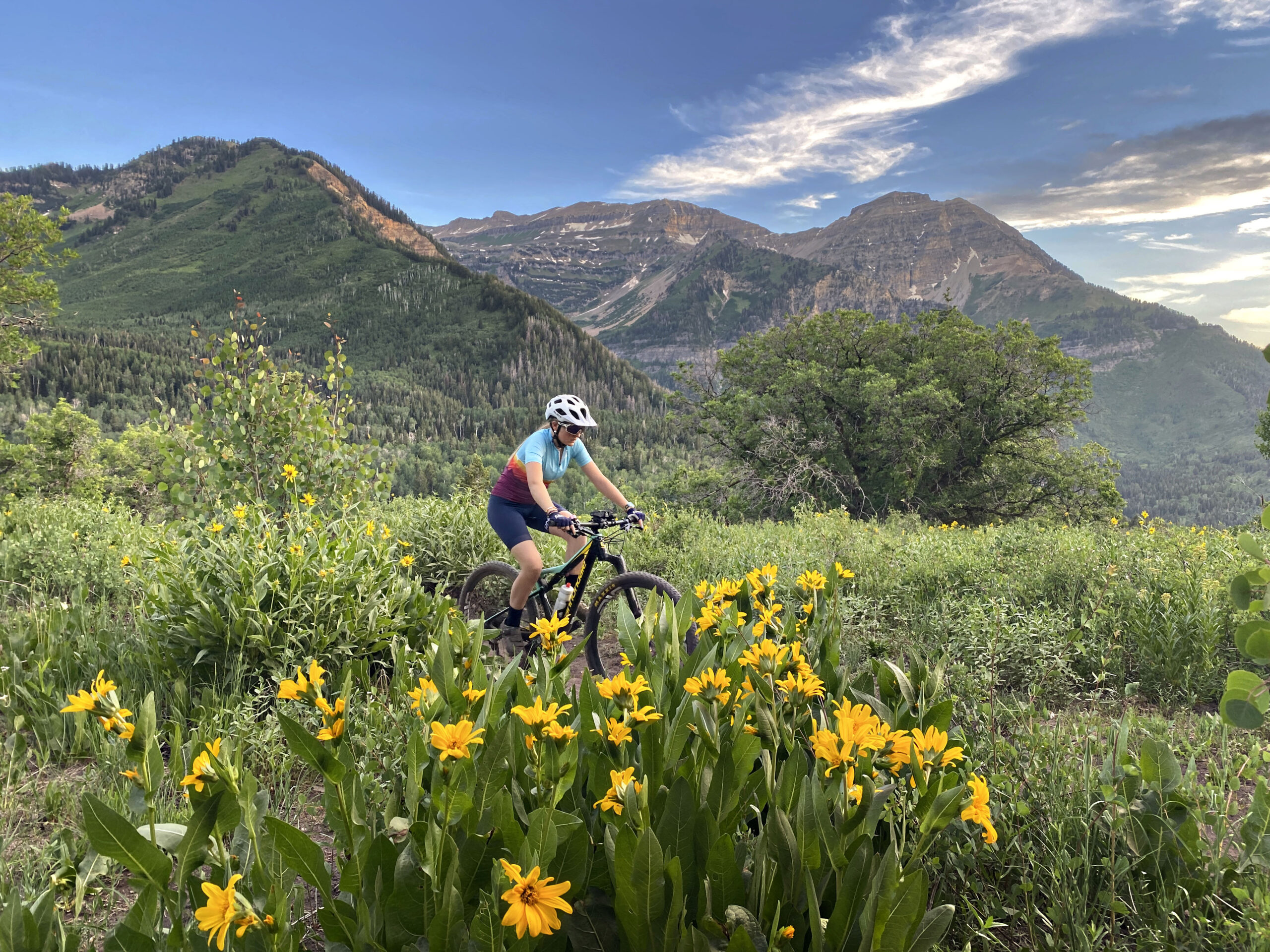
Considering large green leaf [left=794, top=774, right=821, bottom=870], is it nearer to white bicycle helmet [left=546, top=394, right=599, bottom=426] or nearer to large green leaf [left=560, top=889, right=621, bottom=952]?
large green leaf [left=560, top=889, right=621, bottom=952]

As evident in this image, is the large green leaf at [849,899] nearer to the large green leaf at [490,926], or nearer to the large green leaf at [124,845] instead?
the large green leaf at [490,926]

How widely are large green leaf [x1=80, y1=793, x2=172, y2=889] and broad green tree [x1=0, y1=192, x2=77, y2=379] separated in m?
24.9

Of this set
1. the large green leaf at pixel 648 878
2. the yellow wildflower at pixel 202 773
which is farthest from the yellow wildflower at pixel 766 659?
the yellow wildflower at pixel 202 773

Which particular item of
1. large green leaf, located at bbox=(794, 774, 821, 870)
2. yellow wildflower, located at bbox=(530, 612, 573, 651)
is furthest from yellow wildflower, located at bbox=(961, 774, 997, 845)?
yellow wildflower, located at bbox=(530, 612, 573, 651)

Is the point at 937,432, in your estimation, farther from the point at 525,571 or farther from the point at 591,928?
the point at 591,928

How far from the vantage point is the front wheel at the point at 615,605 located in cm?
419

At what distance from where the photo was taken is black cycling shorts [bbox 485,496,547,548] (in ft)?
17.1

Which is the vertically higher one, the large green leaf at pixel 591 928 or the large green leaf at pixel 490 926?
the large green leaf at pixel 490 926

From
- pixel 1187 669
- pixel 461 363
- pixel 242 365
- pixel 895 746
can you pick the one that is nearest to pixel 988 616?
pixel 1187 669

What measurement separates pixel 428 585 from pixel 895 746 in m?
6.54

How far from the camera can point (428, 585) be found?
7.21 metres

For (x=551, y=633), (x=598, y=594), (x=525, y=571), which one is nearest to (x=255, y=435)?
(x=525, y=571)

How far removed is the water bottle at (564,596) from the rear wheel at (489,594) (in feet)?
0.74

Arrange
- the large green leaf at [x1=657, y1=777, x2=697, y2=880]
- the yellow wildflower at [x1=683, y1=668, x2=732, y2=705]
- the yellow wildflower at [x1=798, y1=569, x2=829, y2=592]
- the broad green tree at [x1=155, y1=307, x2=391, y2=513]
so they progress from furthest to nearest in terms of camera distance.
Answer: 1. the broad green tree at [x1=155, y1=307, x2=391, y2=513]
2. the yellow wildflower at [x1=798, y1=569, x2=829, y2=592]
3. the yellow wildflower at [x1=683, y1=668, x2=732, y2=705]
4. the large green leaf at [x1=657, y1=777, x2=697, y2=880]
